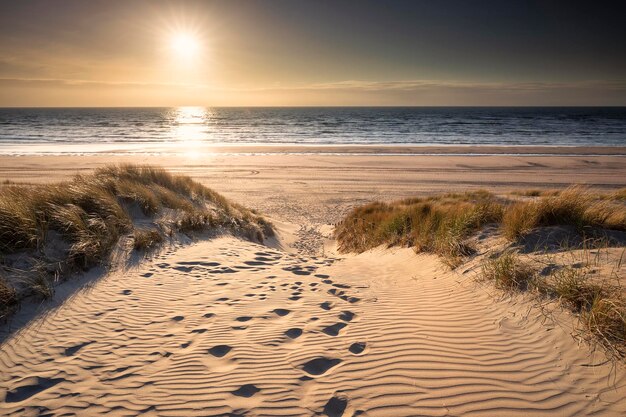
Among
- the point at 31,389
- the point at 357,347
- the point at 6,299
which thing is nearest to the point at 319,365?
the point at 357,347

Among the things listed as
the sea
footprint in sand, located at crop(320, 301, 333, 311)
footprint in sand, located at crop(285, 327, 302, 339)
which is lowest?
footprint in sand, located at crop(320, 301, 333, 311)

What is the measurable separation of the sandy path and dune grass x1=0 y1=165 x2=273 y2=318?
3.45ft

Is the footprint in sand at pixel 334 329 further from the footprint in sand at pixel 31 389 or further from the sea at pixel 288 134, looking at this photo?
the sea at pixel 288 134

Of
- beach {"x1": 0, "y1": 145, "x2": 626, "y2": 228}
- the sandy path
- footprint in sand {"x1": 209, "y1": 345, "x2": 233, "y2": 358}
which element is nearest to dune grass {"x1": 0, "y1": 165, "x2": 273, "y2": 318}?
the sandy path

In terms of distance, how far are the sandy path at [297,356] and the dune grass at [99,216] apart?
3.45ft

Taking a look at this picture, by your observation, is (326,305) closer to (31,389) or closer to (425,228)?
(31,389)

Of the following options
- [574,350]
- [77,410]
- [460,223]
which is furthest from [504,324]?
[77,410]

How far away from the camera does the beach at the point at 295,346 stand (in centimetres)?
316

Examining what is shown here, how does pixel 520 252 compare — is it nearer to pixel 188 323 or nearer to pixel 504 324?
pixel 504 324

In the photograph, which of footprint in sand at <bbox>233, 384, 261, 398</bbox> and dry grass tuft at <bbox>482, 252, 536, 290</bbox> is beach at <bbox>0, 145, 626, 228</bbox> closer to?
dry grass tuft at <bbox>482, 252, 536, 290</bbox>

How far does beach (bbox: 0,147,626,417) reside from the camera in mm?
3158

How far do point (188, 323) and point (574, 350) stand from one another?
4535 mm

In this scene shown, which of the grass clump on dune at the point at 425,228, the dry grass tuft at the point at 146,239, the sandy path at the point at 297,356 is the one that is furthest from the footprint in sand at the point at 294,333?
the dry grass tuft at the point at 146,239

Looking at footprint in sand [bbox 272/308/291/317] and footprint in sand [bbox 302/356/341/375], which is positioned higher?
footprint in sand [bbox 302/356/341/375]
